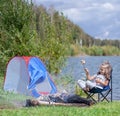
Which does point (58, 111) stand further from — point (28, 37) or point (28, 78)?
point (28, 37)

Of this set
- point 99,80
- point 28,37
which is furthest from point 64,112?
point 28,37

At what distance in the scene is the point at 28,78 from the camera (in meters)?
12.7

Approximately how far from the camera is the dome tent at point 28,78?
40.9 ft

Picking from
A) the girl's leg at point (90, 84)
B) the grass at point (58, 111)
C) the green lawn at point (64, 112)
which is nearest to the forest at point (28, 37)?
the girl's leg at point (90, 84)

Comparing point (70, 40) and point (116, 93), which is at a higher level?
point (70, 40)

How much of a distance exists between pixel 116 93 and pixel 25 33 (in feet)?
14.3

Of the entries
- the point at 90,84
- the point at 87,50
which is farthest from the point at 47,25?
the point at 87,50

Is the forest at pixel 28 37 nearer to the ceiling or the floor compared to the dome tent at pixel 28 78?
nearer to the ceiling

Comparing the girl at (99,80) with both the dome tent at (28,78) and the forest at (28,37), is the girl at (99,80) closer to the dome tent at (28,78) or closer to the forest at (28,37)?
the dome tent at (28,78)

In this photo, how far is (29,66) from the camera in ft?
42.1

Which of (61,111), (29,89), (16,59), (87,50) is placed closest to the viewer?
(61,111)

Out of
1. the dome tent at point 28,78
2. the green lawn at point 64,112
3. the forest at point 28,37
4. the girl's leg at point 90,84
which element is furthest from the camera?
the forest at point 28,37

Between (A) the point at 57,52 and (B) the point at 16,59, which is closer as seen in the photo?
(B) the point at 16,59

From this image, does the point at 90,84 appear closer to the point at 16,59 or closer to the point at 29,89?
the point at 29,89
